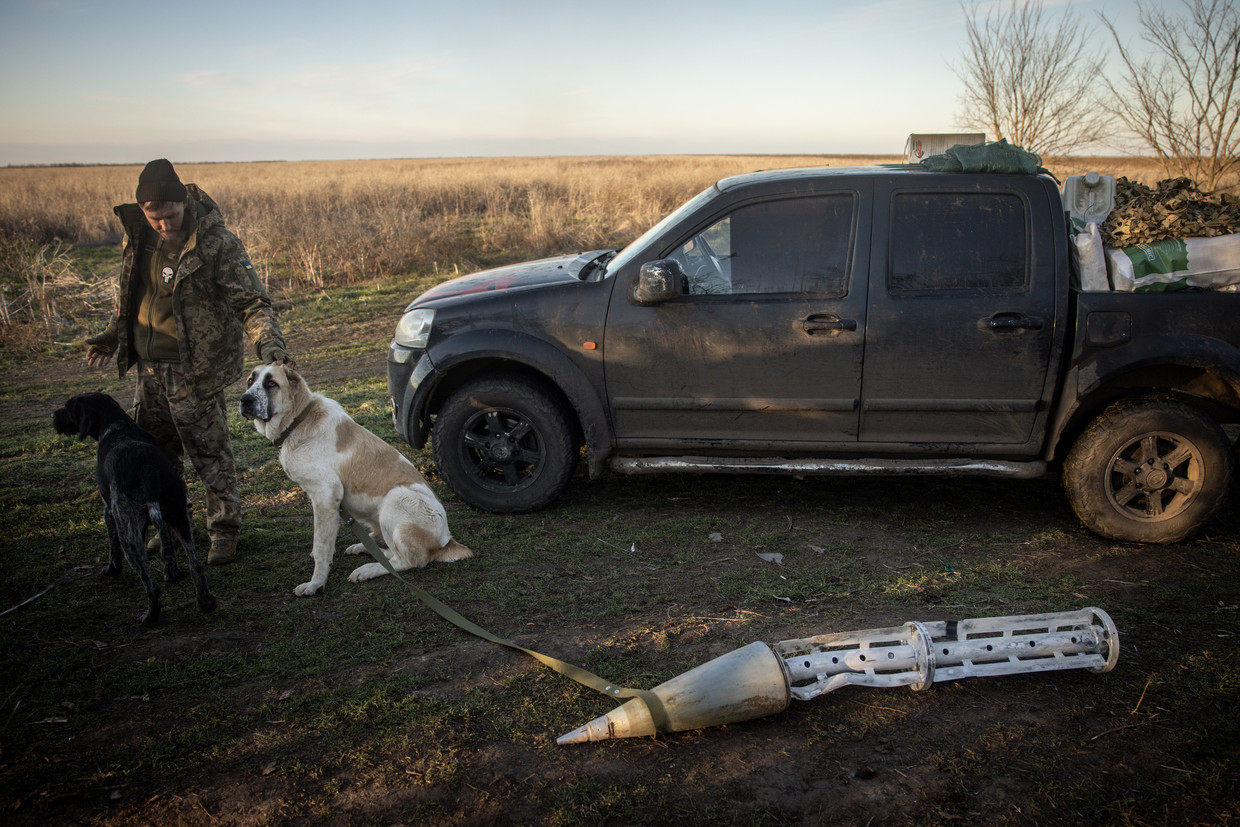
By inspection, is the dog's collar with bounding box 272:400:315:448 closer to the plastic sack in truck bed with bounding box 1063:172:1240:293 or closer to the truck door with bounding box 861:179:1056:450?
the truck door with bounding box 861:179:1056:450

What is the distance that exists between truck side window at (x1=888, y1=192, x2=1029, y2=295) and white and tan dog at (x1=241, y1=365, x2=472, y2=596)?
2956 mm

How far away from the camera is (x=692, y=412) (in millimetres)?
4355

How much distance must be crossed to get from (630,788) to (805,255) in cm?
300

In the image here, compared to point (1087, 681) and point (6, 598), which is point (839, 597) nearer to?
point (1087, 681)

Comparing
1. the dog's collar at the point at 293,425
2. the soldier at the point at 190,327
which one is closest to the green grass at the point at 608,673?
the soldier at the point at 190,327

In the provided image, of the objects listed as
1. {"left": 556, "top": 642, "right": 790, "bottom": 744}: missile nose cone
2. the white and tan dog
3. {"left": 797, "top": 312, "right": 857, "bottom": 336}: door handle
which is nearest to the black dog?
the white and tan dog

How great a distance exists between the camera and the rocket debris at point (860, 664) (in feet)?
8.55

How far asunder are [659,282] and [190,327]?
2.69m

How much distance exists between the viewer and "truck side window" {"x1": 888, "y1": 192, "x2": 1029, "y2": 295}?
13.1ft

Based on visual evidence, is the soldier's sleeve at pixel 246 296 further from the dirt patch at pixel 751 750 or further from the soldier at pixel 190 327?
the dirt patch at pixel 751 750

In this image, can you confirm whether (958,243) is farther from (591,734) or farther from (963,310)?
(591,734)

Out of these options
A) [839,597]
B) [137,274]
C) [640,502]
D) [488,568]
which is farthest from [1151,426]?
[137,274]

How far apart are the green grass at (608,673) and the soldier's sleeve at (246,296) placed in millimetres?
1332

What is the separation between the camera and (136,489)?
11.3 feet
